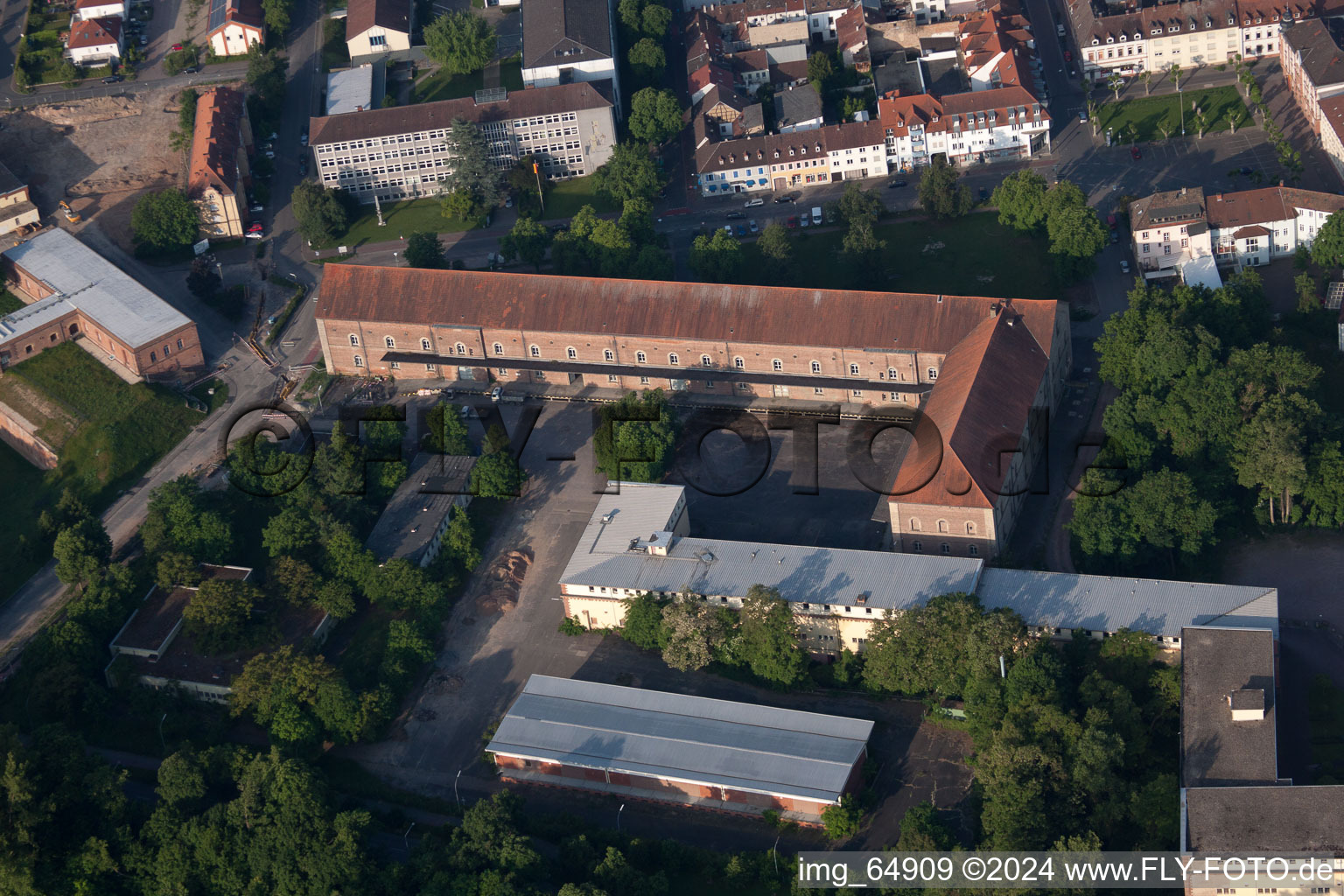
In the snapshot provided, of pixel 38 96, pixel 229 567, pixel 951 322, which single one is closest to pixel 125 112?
pixel 38 96

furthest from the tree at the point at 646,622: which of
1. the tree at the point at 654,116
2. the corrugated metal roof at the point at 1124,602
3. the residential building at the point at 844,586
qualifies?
the tree at the point at 654,116

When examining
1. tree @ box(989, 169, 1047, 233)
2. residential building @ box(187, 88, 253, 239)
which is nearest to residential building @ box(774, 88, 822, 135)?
tree @ box(989, 169, 1047, 233)

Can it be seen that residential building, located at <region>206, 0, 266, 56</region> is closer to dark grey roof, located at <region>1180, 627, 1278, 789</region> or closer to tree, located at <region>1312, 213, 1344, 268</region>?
tree, located at <region>1312, 213, 1344, 268</region>

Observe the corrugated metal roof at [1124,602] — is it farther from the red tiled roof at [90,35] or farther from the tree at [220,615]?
the red tiled roof at [90,35]

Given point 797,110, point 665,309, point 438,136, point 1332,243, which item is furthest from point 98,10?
point 1332,243

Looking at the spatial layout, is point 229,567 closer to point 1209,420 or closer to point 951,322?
point 951,322
